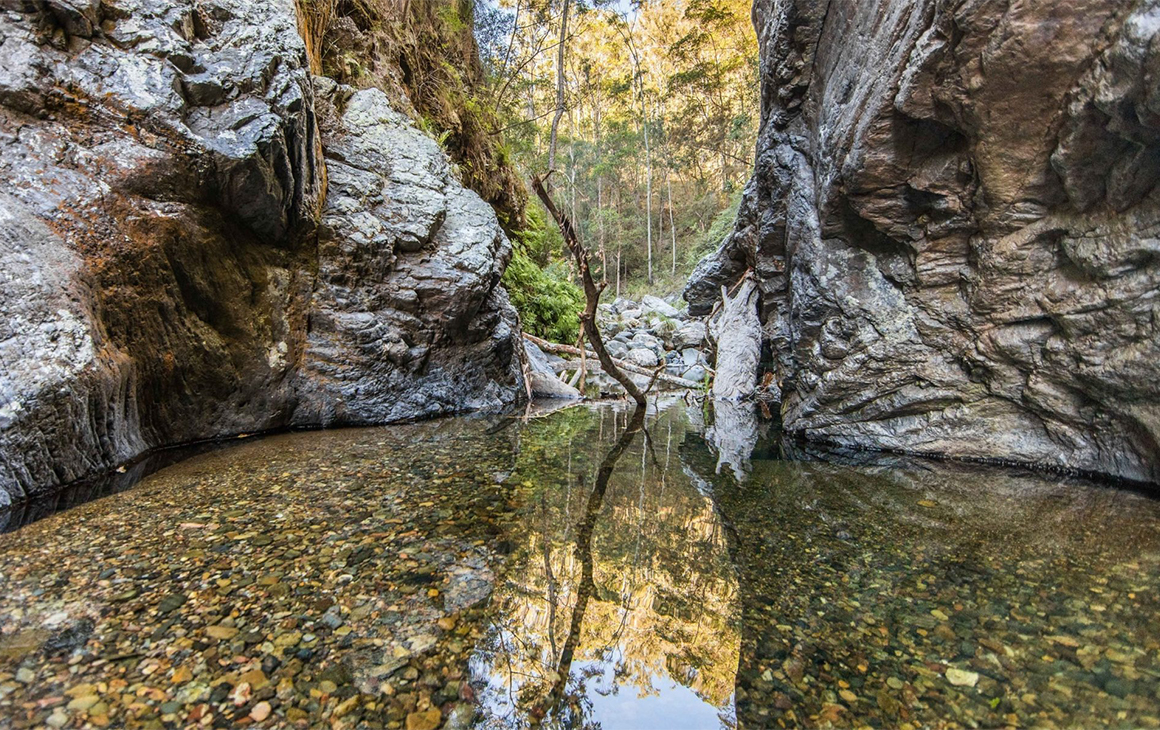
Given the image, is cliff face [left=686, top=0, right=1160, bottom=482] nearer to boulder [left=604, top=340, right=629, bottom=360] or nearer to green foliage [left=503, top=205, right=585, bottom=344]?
green foliage [left=503, top=205, right=585, bottom=344]

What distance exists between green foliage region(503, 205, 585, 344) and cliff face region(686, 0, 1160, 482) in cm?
592

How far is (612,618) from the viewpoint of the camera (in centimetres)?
221

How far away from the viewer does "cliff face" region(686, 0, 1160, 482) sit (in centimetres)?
330

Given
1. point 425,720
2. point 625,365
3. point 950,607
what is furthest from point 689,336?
point 425,720

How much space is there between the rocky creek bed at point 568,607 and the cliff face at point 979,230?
91cm

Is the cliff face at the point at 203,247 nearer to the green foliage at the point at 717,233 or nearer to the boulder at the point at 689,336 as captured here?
the boulder at the point at 689,336

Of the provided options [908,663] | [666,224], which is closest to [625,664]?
[908,663]

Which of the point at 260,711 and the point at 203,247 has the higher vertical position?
the point at 203,247

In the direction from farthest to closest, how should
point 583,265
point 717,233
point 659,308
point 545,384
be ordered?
Result: point 717,233
point 659,308
point 545,384
point 583,265

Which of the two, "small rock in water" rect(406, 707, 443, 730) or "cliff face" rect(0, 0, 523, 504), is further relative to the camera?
"cliff face" rect(0, 0, 523, 504)

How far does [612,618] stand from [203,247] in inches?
179

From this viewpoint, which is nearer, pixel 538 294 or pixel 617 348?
pixel 538 294

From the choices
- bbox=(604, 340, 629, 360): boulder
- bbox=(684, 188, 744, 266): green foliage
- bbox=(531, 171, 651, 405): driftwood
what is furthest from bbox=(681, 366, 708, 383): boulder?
bbox=(684, 188, 744, 266): green foliage

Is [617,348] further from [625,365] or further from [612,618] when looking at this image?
[612,618]
